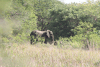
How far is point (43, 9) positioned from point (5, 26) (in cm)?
2192

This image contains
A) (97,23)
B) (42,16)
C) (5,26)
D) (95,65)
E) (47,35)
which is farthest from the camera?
(42,16)

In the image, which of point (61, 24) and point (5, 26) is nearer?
point (5, 26)

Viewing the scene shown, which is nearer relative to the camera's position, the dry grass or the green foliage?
the dry grass

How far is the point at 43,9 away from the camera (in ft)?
73.7

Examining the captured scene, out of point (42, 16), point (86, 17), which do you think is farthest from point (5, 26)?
point (42, 16)

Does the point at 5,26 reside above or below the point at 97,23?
above

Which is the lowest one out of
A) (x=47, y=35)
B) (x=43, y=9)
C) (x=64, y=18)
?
(x=47, y=35)

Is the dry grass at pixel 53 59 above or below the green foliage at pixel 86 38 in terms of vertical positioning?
above

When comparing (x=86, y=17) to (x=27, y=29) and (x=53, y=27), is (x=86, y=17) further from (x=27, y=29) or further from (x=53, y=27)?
(x=27, y=29)

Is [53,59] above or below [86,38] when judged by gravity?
above

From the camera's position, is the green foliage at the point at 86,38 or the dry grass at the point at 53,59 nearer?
the dry grass at the point at 53,59

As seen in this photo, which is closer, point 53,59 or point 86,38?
point 53,59

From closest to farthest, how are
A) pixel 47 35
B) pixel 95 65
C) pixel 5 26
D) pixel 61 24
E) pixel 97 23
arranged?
pixel 5 26, pixel 95 65, pixel 47 35, pixel 97 23, pixel 61 24

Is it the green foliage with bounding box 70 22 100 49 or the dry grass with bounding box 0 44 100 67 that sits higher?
the dry grass with bounding box 0 44 100 67
